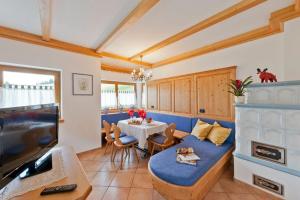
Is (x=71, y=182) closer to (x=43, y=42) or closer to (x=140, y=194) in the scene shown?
(x=140, y=194)

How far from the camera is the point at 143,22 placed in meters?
2.17

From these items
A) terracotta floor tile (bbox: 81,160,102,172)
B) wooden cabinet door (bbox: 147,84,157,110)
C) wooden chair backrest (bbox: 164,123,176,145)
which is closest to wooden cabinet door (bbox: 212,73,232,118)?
wooden chair backrest (bbox: 164,123,176,145)

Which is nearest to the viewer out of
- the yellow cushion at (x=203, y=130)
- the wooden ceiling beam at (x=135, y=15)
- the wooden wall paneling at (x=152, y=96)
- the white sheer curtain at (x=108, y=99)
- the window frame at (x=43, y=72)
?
the wooden ceiling beam at (x=135, y=15)

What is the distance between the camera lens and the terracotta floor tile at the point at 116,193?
74.7 inches

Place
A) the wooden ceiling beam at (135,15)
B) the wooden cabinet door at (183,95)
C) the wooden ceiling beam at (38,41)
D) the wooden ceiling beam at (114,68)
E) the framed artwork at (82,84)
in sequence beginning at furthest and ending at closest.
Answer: the wooden ceiling beam at (114,68) → the wooden cabinet door at (183,95) → the framed artwork at (82,84) → the wooden ceiling beam at (38,41) → the wooden ceiling beam at (135,15)

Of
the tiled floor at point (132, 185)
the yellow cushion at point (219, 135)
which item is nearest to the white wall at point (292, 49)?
the yellow cushion at point (219, 135)

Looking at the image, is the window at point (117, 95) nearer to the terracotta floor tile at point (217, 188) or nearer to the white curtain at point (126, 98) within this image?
the white curtain at point (126, 98)

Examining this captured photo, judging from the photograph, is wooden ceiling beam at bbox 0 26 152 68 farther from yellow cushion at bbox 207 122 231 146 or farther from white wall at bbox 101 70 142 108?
yellow cushion at bbox 207 122 231 146

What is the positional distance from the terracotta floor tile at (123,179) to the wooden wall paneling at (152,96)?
258cm

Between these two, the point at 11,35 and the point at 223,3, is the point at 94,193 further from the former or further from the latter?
the point at 223,3

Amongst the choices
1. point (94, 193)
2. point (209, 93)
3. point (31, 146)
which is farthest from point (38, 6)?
point (209, 93)

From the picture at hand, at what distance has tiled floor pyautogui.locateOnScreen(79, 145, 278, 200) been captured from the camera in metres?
1.91

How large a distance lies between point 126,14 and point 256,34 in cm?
233

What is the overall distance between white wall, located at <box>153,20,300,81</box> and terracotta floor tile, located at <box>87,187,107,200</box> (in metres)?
3.18
